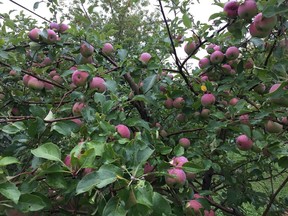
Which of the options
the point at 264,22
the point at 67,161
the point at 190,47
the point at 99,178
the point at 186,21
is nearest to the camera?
the point at 99,178

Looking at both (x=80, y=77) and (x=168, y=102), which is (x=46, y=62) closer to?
(x=80, y=77)

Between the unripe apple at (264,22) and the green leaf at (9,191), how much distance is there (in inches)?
36.0

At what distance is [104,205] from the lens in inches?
32.0

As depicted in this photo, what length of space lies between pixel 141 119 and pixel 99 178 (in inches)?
19.9

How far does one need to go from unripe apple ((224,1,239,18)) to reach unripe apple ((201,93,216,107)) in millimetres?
344

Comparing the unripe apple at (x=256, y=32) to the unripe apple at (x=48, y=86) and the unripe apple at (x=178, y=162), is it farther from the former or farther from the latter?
the unripe apple at (x=48, y=86)

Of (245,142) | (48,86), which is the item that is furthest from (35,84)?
(245,142)

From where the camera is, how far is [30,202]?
30.1 inches

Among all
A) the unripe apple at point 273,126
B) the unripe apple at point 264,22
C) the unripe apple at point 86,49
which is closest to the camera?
the unripe apple at point 264,22

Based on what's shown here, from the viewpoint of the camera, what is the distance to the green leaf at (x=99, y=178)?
0.69m

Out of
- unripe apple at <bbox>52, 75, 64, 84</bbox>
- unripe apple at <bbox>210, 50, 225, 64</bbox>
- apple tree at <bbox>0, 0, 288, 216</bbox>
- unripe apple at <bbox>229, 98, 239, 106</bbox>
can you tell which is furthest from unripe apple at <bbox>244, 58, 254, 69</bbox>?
unripe apple at <bbox>52, 75, 64, 84</bbox>

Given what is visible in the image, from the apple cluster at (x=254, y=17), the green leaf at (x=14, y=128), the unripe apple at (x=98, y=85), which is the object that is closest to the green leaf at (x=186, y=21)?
the apple cluster at (x=254, y=17)

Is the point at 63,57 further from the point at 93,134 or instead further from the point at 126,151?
the point at 126,151

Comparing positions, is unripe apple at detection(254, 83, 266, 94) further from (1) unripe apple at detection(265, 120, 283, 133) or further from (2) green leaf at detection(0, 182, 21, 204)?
(2) green leaf at detection(0, 182, 21, 204)
